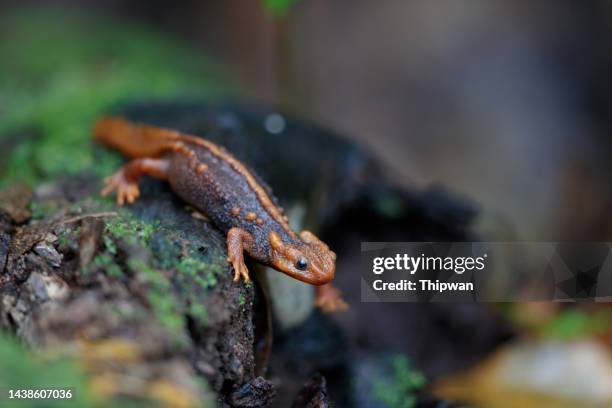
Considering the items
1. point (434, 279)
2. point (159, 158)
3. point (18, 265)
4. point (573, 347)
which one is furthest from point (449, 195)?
point (18, 265)

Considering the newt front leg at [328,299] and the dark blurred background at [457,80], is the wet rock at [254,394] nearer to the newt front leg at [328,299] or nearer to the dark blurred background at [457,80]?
the newt front leg at [328,299]

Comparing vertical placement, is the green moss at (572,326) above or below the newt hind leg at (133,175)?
below

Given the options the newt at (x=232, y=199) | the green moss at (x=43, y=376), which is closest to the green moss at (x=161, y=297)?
the green moss at (x=43, y=376)

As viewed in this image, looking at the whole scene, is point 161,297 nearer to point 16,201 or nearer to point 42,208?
point 42,208

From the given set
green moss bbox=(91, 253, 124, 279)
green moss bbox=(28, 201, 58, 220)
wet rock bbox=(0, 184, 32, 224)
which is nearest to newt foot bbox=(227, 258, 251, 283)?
green moss bbox=(91, 253, 124, 279)

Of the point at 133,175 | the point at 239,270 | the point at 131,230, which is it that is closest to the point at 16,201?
the point at 133,175

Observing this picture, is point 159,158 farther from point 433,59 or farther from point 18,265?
point 433,59
